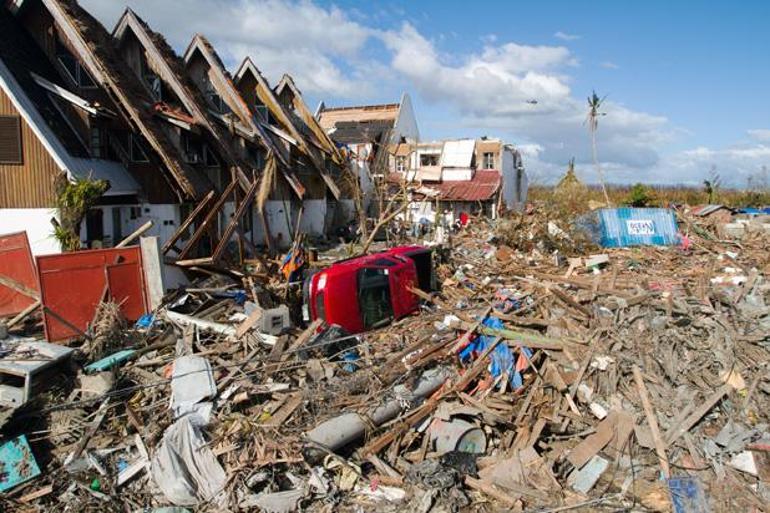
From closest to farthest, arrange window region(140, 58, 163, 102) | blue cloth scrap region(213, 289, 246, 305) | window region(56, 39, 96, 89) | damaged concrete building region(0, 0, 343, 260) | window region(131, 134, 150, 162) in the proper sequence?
blue cloth scrap region(213, 289, 246, 305) → damaged concrete building region(0, 0, 343, 260) → window region(56, 39, 96, 89) → window region(131, 134, 150, 162) → window region(140, 58, 163, 102)

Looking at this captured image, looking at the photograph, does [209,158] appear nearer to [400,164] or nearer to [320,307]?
[320,307]

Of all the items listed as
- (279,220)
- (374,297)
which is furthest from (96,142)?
(374,297)

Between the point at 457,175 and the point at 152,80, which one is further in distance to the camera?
the point at 457,175

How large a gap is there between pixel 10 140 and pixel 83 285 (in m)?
6.50

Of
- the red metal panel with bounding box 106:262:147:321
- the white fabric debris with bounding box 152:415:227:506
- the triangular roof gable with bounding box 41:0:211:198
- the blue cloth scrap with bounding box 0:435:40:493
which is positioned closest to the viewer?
the white fabric debris with bounding box 152:415:227:506

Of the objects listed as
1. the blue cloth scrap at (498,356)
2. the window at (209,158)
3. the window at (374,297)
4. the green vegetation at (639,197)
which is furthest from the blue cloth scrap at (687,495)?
A: the green vegetation at (639,197)

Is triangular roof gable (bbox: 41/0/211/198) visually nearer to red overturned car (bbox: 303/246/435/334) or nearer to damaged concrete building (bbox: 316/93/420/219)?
red overturned car (bbox: 303/246/435/334)

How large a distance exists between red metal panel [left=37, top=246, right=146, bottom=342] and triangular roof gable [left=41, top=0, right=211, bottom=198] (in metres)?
4.70

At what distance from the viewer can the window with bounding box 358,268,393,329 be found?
11.0m

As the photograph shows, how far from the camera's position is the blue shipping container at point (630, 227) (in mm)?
22094

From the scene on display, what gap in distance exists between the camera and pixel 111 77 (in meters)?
14.9

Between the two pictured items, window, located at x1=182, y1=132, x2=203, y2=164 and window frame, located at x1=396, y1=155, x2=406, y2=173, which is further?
window frame, located at x1=396, y1=155, x2=406, y2=173

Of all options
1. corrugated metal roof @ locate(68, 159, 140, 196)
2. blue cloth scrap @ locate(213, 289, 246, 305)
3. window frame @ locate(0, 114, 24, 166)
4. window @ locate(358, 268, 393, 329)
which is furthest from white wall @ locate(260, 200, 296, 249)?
window @ locate(358, 268, 393, 329)

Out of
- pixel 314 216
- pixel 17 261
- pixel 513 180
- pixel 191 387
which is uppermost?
pixel 513 180
